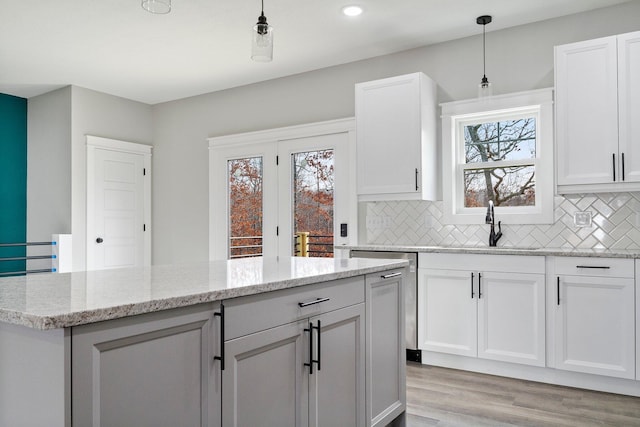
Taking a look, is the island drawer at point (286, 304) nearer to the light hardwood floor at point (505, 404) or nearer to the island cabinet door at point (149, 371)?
the island cabinet door at point (149, 371)

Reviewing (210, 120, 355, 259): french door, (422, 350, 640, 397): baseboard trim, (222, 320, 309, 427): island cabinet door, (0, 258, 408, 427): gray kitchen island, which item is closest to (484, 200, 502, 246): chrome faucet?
(422, 350, 640, 397): baseboard trim

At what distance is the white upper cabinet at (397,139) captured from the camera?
12.9ft

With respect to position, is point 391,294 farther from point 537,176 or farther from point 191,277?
point 537,176

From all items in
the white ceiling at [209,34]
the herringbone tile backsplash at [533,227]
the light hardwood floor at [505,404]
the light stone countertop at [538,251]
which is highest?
the white ceiling at [209,34]

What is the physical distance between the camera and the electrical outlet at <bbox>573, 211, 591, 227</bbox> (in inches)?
141

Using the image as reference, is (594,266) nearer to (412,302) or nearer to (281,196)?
(412,302)

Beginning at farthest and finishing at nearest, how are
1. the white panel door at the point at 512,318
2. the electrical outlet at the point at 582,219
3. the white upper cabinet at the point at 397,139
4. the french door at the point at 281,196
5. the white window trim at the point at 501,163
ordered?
the french door at the point at 281,196 → the white upper cabinet at the point at 397,139 → the white window trim at the point at 501,163 → the electrical outlet at the point at 582,219 → the white panel door at the point at 512,318

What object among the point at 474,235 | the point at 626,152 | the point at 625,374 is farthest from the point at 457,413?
the point at 626,152

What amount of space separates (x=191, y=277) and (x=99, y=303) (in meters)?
0.59

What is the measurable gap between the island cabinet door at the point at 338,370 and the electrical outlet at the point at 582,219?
222 centimetres

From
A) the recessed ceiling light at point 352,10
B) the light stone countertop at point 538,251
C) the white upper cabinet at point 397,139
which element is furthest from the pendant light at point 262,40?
the light stone countertop at point 538,251

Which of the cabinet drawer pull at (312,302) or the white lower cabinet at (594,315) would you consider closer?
the cabinet drawer pull at (312,302)

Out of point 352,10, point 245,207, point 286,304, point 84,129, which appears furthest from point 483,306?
point 84,129

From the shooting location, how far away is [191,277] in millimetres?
1826
